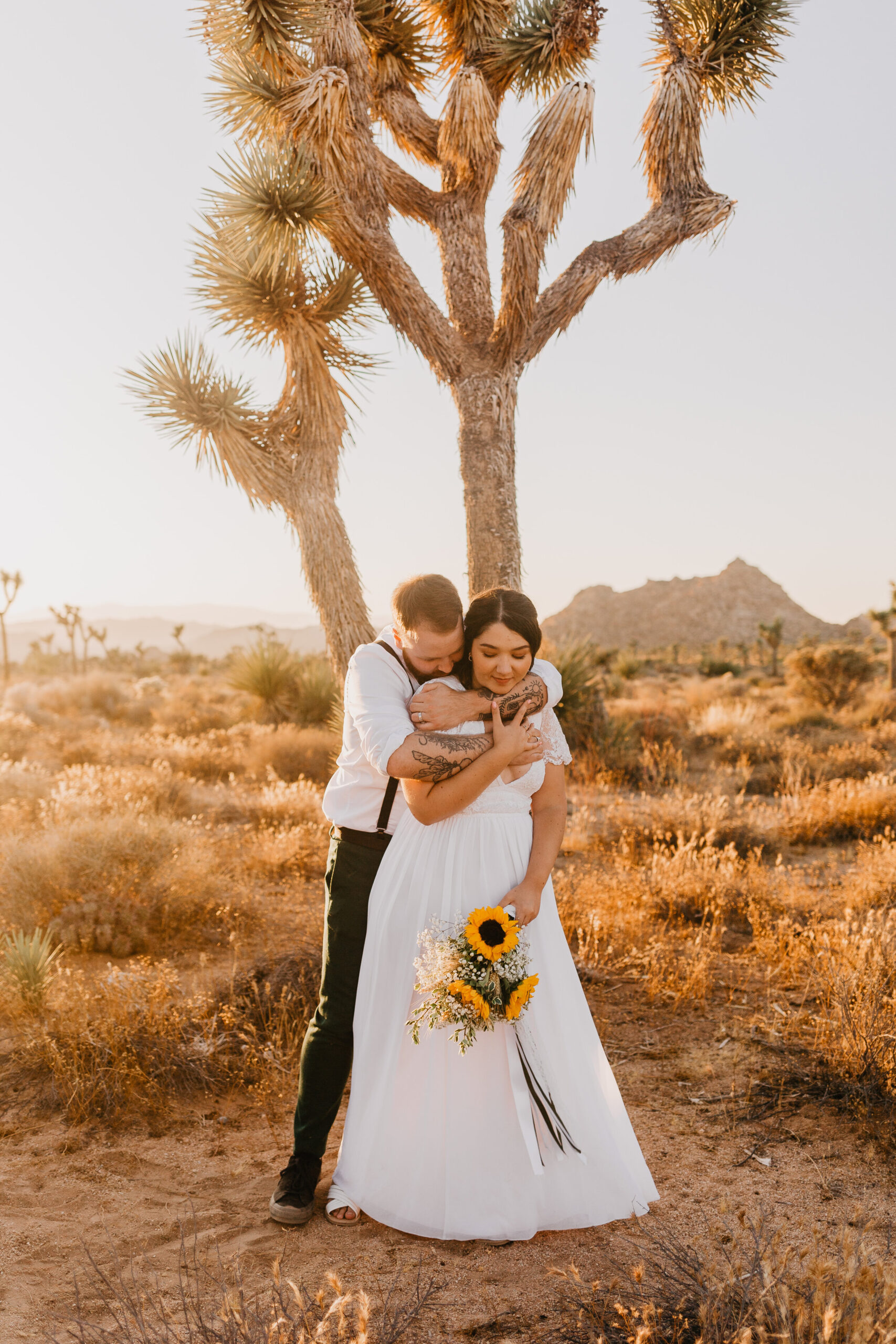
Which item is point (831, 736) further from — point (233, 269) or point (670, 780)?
point (233, 269)

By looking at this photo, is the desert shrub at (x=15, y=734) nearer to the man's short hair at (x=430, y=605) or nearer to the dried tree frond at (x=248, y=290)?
the dried tree frond at (x=248, y=290)

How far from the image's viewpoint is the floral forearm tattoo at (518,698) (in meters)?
2.63

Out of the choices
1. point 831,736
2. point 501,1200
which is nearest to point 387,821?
point 501,1200

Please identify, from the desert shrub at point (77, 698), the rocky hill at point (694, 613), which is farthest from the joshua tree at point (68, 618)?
the rocky hill at point (694, 613)

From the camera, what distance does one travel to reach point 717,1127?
11.0ft

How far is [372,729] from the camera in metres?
2.53

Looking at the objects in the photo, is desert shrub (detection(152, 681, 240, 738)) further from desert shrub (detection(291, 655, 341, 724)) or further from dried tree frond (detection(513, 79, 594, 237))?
dried tree frond (detection(513, 79, 594, 237))

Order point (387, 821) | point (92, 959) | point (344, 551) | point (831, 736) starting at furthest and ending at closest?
point (831, 736) < point (344, 551) < point (92, 959) < point (387, 821)

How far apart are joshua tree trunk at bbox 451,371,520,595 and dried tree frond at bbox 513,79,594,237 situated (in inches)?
52.4

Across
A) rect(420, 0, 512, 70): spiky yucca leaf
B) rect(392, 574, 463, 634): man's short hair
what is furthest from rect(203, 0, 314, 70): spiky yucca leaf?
rect(392, 574, 463, 634): man's short hair

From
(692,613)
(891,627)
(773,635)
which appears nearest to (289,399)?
(891,627)

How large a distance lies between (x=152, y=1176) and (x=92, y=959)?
2.13 metres

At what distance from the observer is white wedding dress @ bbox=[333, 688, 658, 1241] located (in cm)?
260

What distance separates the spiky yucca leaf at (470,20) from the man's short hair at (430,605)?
6.21 metres
